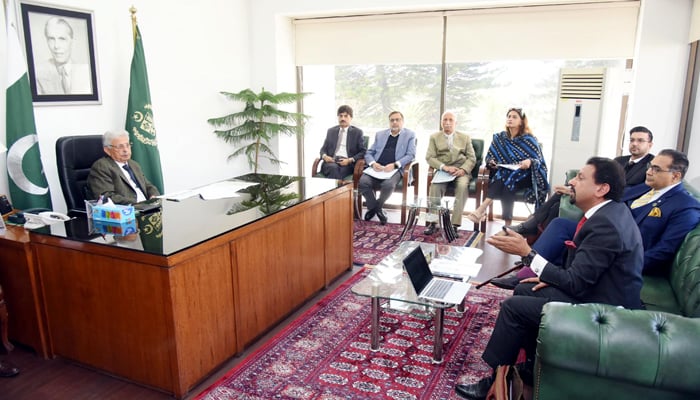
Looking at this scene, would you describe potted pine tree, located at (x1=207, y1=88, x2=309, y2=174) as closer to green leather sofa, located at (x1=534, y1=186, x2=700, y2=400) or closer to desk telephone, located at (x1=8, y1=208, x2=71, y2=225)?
desk telephone, located at (x1=8, y1=208, x2=71, y2=225)

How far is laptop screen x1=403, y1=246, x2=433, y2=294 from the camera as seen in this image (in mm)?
2574

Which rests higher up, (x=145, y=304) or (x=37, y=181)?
(x=37, y=181)

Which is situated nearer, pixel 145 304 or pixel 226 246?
pixel 145 304

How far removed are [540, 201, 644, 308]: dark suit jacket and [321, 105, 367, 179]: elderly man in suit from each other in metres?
3.62

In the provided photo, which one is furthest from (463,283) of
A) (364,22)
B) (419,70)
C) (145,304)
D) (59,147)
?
(364,22)

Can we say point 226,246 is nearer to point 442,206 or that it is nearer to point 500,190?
point 442,206

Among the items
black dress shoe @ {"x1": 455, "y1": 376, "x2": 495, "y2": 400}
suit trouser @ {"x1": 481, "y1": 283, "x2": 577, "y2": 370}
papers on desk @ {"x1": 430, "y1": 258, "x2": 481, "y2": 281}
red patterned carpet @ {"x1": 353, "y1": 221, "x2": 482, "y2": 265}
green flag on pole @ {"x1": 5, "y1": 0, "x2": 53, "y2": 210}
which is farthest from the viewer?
red patterned carpet @ {"x1": 353, "y1": 221, "x2": 482, "y2": 265}

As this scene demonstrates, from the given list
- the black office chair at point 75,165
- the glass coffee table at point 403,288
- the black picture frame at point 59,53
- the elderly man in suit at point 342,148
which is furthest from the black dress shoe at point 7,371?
the elderly man in suit at point 342,148

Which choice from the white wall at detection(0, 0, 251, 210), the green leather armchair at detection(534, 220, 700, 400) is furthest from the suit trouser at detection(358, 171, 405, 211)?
the green leather armchair at detection(534, 220, 700, 400)

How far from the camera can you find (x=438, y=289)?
265 centimetres

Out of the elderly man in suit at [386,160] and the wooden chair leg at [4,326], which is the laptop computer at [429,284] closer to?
→ the wooden chair leg at [4,326]

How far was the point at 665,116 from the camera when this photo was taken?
4.58 meters

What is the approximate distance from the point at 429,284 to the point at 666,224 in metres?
1.39

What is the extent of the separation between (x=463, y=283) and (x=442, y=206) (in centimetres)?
186
